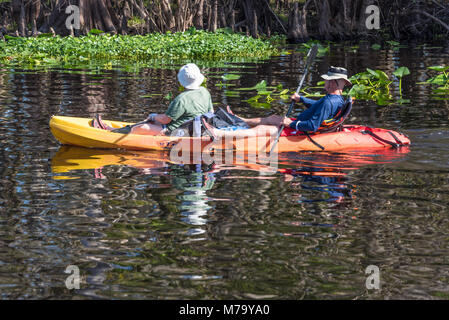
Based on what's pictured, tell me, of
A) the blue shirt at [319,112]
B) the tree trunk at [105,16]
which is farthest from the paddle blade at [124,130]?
the tree trunk at [105,16]

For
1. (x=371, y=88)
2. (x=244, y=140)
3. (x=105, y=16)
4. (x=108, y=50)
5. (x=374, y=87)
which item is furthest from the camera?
(x=105, y=16)

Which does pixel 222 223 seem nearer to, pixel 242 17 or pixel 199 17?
pixel 199 17

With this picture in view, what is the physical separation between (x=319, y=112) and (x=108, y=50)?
568 inches

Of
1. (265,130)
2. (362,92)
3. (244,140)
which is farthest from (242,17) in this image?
(244,140)

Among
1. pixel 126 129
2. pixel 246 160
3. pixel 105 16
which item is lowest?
pixel 246 160

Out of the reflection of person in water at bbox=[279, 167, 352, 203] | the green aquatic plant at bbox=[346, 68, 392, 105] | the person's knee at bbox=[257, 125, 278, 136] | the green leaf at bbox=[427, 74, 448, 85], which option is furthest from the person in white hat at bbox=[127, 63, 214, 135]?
the green leaf at bbox=[427, 74, 448, 85]

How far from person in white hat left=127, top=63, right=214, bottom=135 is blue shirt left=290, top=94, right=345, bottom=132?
118 centimetres

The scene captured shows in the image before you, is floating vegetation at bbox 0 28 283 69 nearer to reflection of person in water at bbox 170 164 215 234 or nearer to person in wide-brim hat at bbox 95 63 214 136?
person in wide-brim hat at bbox 95 63 214 136

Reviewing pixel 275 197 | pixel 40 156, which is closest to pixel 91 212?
pixel 275 197

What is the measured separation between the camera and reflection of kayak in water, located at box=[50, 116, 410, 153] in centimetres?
903

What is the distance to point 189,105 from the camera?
8.80 metres
